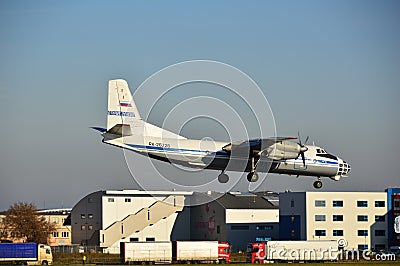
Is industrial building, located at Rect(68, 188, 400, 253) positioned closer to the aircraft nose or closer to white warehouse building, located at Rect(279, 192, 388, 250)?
white warehouse building, located at Rect(279, 192, 388, 250)

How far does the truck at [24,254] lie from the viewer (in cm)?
7906

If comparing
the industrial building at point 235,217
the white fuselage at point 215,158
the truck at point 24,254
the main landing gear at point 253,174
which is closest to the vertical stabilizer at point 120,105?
the white fuselage at point 215,158

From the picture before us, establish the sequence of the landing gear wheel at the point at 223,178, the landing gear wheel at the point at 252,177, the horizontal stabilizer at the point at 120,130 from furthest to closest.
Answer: the landing gear wheel at the point at 223,178, the landing gear wheel at the point at 252,177, the horizontal stabilizer at the point at 120,130

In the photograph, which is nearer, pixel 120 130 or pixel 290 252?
pixel 120 130

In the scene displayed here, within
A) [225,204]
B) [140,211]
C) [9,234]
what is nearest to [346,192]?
[225,204]

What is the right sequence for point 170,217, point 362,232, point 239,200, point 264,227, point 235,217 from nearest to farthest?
point 362,232
point 235,217
point 264,227
point 170,217
point 239,200

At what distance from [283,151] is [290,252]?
1737 cm

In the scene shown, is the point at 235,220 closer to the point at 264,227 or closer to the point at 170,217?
the point at 264,227

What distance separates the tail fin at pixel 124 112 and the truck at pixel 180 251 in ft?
53.6

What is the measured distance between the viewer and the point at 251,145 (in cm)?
6812

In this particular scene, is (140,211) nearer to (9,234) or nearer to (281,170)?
(9,234)

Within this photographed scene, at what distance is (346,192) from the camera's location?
10869cm
